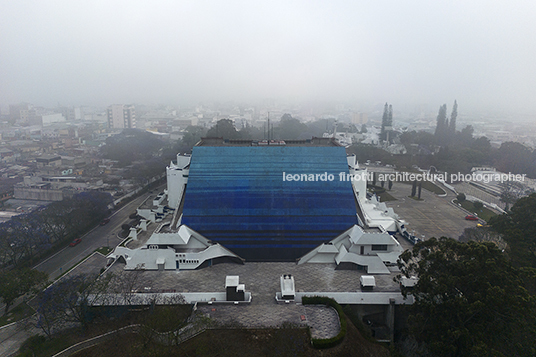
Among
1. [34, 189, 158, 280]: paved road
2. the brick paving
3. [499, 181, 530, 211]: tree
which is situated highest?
[499, 181, 530, 211]: tree

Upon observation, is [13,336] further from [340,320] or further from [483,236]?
[483,236]

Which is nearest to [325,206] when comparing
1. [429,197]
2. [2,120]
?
[429,197]

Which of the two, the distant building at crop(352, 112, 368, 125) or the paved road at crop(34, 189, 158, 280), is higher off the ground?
the distant building at crop(352, 112, 368, 125)

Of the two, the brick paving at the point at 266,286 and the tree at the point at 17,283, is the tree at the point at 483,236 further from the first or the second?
the tree at the point at 17,283

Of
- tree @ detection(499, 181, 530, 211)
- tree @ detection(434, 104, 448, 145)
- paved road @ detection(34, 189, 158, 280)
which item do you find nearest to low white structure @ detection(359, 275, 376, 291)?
paved road @ detection(34, 189, 158, 280)

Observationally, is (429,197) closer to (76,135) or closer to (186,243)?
(186,243)

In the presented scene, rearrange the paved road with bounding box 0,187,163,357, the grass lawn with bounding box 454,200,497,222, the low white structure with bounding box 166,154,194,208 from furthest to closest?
the grass lawn with bounding box 454,200,497,222, the low white structure with bounding box 166,154,194,208, the paved road with bounding box 0,187,163,357

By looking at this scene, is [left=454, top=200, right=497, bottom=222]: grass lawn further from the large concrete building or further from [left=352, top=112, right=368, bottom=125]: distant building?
[left=352, top=112, right=368, bottom=125]: distant building
